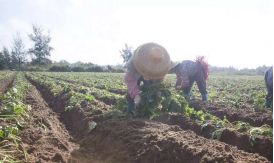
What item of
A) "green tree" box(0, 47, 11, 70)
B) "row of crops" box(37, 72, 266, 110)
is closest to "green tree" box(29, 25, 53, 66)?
"green tree" box(0, 47, 11, 70)

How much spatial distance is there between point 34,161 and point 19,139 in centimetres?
79

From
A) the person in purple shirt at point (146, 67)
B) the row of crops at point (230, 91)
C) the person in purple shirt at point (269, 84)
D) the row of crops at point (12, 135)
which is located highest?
the person in purple shirt at point (146, 67)

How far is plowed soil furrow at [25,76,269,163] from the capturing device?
5090mm

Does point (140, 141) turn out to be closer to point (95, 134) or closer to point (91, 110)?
point (95, 134)

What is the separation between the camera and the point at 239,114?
952 cm

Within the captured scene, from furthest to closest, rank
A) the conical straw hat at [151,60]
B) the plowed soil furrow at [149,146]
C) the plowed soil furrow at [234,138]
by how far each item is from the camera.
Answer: the conical straw hat at [151,60] → the plowed soil furrow at [234,138] → the plowed soil furrow at [149,146]

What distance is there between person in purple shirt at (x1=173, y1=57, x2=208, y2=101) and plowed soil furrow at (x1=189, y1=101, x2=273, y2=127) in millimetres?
568

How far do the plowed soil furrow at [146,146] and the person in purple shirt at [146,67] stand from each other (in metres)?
0.87

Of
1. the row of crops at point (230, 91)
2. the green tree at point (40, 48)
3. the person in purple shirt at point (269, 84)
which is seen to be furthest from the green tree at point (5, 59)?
the person in purple shirt at point (269, 84)

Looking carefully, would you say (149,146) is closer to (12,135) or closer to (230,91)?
(12,135)

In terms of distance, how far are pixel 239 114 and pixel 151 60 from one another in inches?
109

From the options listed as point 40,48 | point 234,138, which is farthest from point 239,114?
point 40,48

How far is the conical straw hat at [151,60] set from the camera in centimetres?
828

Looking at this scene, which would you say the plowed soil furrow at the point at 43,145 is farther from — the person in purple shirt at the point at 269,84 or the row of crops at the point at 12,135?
the person in purple shirt at the point at 269,84
